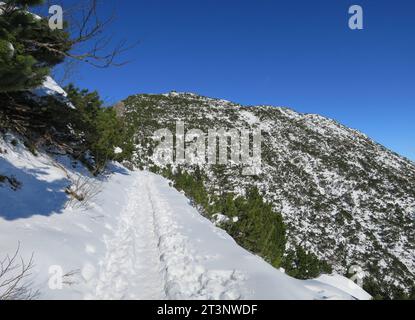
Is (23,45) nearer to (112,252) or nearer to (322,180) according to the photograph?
(112,252)

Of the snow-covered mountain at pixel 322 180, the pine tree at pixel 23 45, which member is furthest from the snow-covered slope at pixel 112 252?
the snow-covered mountain at pixel 322 180

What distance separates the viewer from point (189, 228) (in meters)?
9.65

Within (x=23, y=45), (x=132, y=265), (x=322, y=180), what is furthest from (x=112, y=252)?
(x=322, y=180)

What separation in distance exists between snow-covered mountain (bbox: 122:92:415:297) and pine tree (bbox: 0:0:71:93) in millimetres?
21804

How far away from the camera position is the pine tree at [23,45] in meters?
4.36

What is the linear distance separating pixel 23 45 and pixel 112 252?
501 centimetres

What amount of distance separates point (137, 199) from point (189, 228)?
4966mm

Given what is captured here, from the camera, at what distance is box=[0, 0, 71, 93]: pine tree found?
14.3 feet

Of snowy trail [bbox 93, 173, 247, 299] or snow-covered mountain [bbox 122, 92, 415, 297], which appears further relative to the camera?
snow-covered mountain [bbox 122, 92, 415, 297]

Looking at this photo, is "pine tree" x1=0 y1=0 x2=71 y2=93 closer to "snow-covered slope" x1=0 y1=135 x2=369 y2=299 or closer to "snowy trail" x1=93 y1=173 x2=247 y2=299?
"snow-covered slope" x1=0 y1=135 x2=369 y2=299

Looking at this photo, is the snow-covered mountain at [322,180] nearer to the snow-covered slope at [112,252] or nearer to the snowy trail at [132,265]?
the snowy trail at [132,265]

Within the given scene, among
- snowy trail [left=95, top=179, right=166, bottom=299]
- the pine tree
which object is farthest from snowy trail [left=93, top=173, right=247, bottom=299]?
the pine tree
